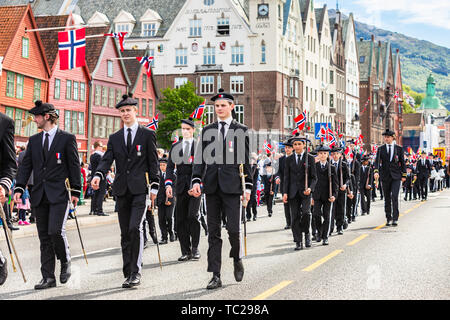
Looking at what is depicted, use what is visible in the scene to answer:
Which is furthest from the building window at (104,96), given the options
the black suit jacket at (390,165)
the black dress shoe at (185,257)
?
the black dress shoe at (185,257)

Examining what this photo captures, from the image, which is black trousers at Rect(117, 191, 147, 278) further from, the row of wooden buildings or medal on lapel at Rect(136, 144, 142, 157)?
the row of wooden buildings

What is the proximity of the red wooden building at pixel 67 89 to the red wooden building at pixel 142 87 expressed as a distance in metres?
7.49

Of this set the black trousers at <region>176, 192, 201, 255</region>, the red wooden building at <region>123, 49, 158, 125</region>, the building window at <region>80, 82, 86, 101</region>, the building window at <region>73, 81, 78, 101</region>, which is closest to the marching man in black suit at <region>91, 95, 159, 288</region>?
the black trousers at <region>176, 192, 201, 255</region>

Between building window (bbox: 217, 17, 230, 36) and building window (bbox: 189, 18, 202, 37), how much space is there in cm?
190

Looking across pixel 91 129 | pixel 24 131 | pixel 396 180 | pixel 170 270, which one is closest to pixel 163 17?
pixel 91 129

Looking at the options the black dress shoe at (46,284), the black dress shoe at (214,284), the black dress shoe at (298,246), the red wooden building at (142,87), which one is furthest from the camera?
the red wooden building at (142,87)

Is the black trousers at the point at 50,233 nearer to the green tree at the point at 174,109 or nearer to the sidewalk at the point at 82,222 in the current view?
the sidewalk at the point at 82,222

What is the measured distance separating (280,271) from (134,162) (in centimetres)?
254

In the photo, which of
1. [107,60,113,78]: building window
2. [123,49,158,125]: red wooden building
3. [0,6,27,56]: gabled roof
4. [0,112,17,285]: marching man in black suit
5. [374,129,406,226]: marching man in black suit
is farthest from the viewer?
[123,49,158,125]: red wooden building

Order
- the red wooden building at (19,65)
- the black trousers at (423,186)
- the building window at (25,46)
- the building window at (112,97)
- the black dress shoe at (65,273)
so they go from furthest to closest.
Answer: the building window at (112,97), the building window at (25,46), the red wooden building at (19,65), the black trousers at (423,186), the black dress shoe at (65,273)

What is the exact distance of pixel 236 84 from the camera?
221ft

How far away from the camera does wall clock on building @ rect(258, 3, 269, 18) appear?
67.0 metres

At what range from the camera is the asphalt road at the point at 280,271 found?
7484 mm
